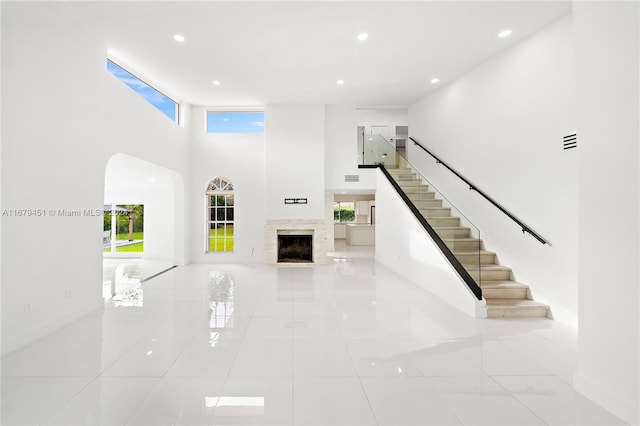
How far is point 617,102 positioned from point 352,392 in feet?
10.1

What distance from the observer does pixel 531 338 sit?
11.8 ft

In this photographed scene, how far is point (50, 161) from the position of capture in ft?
12.6

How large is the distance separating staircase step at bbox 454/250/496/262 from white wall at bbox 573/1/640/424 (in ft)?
7.65

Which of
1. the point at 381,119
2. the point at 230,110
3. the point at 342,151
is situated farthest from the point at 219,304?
the point at 381,119

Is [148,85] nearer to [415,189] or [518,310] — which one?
[415,189]

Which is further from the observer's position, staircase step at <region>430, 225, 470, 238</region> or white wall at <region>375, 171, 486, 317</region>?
staircase step at <region>430, 225, 470, 238</region>

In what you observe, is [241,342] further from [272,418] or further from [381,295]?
[381,295]

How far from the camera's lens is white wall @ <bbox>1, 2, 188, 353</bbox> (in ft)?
11.0

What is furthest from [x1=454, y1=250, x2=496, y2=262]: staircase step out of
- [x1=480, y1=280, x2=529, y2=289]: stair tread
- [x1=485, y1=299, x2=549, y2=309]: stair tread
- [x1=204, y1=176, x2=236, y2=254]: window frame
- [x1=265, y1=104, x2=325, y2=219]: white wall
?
[x1=204, y1=176, x2=236, y2=254]: window frame

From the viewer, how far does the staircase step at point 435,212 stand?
6.63 metres

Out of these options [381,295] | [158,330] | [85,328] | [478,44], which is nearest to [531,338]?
[381,295]

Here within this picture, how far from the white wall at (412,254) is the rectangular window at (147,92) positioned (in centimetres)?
630

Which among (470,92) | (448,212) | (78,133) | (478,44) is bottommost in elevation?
(448,212)

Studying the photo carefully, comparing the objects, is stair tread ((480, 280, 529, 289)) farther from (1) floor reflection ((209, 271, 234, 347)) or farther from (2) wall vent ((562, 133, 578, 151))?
(1) floor reflection ((209, 271, 234, 347))
